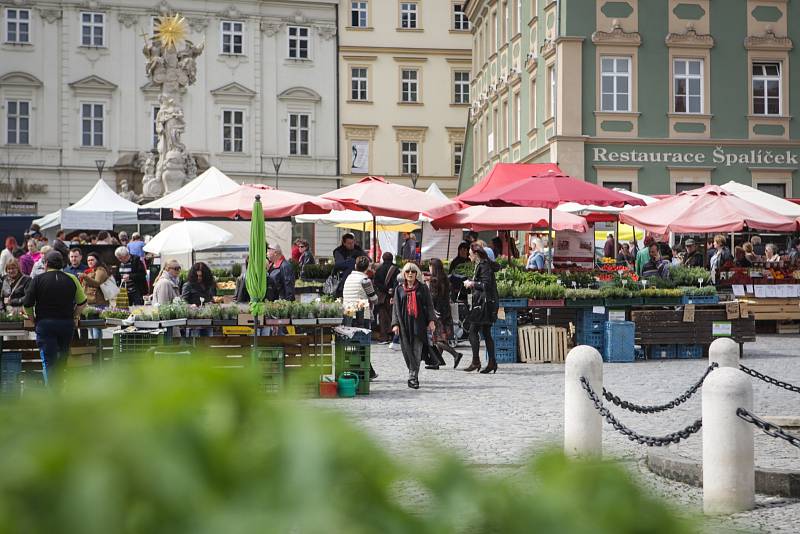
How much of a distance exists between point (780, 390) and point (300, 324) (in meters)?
5.32

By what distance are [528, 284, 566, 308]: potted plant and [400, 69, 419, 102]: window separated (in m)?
41.9

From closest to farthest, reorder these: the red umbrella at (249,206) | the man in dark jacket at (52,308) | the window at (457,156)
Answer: the man in dark jacket at (52,308)
the red umbrella at (249,206)
the window at (457,156)

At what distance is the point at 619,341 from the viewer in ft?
57.0

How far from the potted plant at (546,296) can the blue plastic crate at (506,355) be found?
0.72 m

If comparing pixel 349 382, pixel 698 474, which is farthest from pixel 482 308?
pixel 698 474

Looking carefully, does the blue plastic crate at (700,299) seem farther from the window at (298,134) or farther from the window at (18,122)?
the window at (18,122)

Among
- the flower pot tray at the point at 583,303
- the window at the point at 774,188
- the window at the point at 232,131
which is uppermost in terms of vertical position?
the window at the point at 232,131

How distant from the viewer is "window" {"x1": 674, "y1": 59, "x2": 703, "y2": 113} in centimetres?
3334

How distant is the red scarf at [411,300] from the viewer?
14047 millimetres

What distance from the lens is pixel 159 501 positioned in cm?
74

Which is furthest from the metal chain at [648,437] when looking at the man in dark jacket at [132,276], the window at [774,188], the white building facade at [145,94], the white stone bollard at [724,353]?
the white building facade at [145,94]

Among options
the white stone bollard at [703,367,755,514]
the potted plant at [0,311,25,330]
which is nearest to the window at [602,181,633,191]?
the potted plant at [0,311,25,330]

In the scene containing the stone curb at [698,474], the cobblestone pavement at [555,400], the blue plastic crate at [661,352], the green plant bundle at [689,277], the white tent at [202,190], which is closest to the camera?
the stone curb at [698,474]

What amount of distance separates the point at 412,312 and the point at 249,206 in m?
5.46
